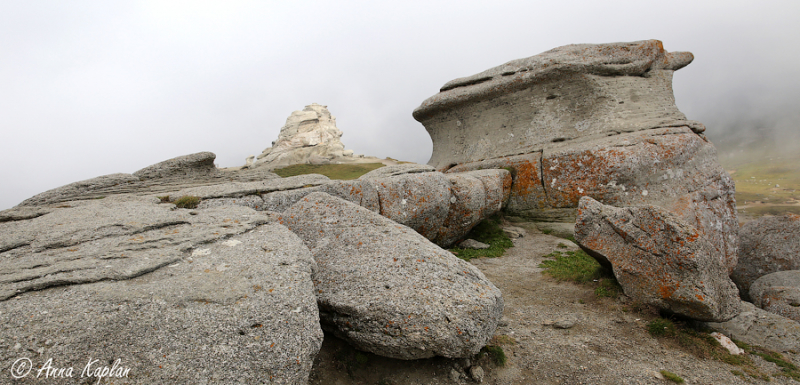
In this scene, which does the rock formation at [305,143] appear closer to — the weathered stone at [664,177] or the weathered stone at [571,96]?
the weathered stone at [571,96]

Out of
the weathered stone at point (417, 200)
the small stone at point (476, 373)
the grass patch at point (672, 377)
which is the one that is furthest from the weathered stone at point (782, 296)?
the weathered stone at point (417, 200)

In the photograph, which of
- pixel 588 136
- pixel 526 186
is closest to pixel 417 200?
pixel 526 186

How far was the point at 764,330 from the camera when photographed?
5.90 m

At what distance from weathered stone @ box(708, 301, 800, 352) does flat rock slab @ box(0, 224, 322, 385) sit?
6.65 meters

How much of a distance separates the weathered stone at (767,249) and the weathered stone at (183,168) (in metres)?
15.5

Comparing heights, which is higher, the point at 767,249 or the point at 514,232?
the point at 514,232

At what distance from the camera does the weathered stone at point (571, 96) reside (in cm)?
1309

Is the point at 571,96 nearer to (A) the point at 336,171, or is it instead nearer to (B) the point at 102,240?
(B) the point at 102,240

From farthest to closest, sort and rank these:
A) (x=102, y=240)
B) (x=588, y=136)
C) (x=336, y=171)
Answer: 1. (x=336, y=171)
2. (x=588, y=136)
3. (x=102, y=240)

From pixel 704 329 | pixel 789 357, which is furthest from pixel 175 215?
pixel 789 357

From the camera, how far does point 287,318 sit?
11.6ft

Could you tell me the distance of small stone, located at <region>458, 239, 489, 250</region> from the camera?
11109 millimetres

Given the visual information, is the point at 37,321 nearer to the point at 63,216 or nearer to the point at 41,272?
the point at 41,272

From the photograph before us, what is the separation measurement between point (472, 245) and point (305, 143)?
6058 cm
